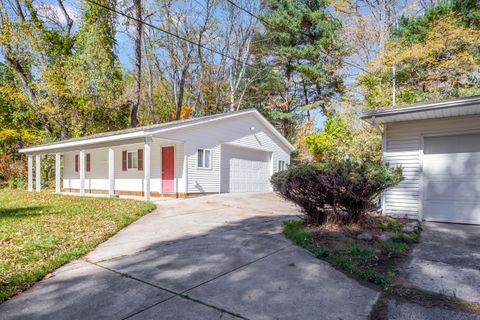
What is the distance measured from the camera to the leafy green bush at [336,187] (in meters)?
5.53

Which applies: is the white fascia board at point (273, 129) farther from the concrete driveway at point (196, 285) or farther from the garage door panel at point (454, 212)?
the concrete driveway at point (196, 285)

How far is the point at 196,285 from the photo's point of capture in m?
3.45

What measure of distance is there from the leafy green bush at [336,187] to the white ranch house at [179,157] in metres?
6.99

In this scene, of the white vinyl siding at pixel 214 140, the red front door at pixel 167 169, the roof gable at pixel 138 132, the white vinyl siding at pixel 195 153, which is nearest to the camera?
the roof gable at pixel 138 132

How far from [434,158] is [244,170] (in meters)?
9.88

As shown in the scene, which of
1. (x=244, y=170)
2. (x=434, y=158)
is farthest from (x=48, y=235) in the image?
(x=244, y=170)

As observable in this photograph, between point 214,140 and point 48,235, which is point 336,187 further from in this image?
point 214,140

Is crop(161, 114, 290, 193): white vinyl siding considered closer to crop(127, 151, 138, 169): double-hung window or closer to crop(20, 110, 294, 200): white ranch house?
crop(20, 110, 294, 200): white ranch house

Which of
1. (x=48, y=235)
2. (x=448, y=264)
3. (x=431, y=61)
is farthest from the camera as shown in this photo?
(x=431, y=61)

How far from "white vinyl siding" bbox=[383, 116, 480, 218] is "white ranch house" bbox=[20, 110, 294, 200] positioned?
7.64 metres

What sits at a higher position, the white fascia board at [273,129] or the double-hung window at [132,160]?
the white fascia board at [273,129]

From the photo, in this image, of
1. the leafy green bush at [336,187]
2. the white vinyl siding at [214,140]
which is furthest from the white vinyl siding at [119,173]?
the leafy green bush at [336,187]

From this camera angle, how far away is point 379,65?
1575cm

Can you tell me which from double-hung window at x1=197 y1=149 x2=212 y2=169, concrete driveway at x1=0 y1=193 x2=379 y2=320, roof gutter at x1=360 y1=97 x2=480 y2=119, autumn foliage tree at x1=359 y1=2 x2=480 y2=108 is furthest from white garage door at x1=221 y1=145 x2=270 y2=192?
concrete driveway at x1=0 y1=193 x2=379 y2=320
